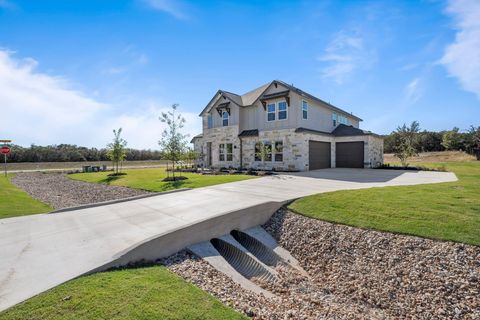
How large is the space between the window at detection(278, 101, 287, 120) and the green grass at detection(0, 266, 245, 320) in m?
17.8

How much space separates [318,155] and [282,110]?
522cm

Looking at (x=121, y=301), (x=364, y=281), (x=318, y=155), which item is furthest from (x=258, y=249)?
(x=318, y=155)

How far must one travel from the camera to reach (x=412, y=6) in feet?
30.6

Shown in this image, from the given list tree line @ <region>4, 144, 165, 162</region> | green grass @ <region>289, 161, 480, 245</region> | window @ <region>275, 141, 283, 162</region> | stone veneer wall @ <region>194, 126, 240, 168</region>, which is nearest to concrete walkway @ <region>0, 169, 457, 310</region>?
green grass @ <region>289, 161, 480, 245</region>

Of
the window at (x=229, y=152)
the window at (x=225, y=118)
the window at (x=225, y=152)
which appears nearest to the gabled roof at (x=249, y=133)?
the window at (x=229, y=152)

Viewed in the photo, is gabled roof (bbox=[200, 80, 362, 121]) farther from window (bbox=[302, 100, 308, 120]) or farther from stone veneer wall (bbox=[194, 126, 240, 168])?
stone veneer wall (bbox=[194, 126, 240, 168])

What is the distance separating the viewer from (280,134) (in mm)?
19609

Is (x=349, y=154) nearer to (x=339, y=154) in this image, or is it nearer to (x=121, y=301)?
A: (x=339, y=154)

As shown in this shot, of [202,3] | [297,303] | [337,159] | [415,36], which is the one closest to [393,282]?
[297,303]

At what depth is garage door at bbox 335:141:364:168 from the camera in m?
21.7

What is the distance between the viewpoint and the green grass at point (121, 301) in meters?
2.87

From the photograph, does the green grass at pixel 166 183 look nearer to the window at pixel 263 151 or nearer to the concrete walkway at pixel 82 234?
the concrete walkway at pixel 82 234

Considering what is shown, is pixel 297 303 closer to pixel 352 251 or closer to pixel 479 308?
pixel 352 251

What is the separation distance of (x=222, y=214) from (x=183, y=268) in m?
2.14
